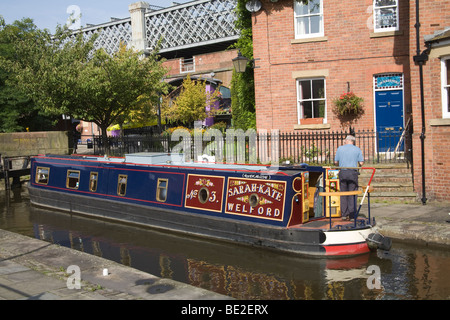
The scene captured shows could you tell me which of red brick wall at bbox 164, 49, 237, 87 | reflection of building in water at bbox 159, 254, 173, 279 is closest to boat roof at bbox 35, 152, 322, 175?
reflection of building in water at bbox 159, 254, 173, 279

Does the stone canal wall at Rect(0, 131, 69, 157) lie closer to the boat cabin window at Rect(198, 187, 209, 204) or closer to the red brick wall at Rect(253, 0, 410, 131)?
the red brick wall at Rect(253, 0, 410, 131)

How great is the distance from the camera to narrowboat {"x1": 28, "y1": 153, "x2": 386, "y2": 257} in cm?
970

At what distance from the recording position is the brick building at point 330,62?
15.6 meters

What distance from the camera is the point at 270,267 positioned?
9.38 meters

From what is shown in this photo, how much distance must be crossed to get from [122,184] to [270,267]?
621 centimetres

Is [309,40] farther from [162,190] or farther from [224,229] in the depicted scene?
[224,229]

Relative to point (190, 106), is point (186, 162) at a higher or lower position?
lower

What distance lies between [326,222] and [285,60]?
322 inches

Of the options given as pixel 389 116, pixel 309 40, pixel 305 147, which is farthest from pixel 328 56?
pixel 305 147

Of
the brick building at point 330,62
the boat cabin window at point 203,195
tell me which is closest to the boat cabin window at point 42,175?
the boat cabin window at point 203,195

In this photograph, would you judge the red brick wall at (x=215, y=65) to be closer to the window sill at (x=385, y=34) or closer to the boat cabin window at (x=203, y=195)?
the window sill at (x=385, y=34)

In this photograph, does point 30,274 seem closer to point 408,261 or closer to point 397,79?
point 408,261

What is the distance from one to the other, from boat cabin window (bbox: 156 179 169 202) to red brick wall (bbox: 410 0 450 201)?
Answer: 7149 millimetres

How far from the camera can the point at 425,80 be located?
13.1 meters
